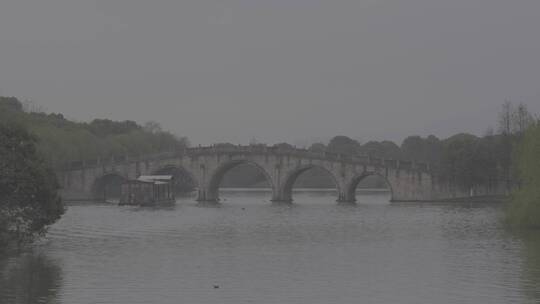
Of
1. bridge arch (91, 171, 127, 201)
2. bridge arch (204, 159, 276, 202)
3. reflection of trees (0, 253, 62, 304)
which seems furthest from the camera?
bridge arch (91, 171, 127, 201)

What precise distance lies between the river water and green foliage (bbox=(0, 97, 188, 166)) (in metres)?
45.7

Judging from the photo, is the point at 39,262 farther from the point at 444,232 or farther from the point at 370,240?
the point at 444,232

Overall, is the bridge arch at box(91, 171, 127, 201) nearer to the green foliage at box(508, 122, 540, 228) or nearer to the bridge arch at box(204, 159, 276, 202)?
the bridge arch at box(204, 159, 276, 202)

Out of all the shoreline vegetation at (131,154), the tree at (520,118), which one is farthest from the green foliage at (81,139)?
the tree at (520,118)

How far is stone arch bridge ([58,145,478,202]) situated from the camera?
96.1m

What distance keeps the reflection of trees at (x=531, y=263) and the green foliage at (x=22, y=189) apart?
60.8ft

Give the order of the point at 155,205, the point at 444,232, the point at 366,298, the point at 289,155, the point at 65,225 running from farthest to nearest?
the point at 289,155
the point at 155,205
the point at 65,225
the point at 444,232
the point at 366,298

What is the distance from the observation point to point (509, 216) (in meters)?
51.5

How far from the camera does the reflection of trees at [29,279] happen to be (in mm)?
27406

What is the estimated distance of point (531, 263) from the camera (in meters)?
35.0

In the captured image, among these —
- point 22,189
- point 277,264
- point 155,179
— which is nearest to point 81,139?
point 155,179

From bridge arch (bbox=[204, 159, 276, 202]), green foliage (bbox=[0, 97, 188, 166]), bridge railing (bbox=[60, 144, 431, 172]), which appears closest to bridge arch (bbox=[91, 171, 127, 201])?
bridge railing (bbox=[60, 144, 431, 172])

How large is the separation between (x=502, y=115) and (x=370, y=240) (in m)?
53.3

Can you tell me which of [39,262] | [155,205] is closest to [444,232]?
[39,262]
